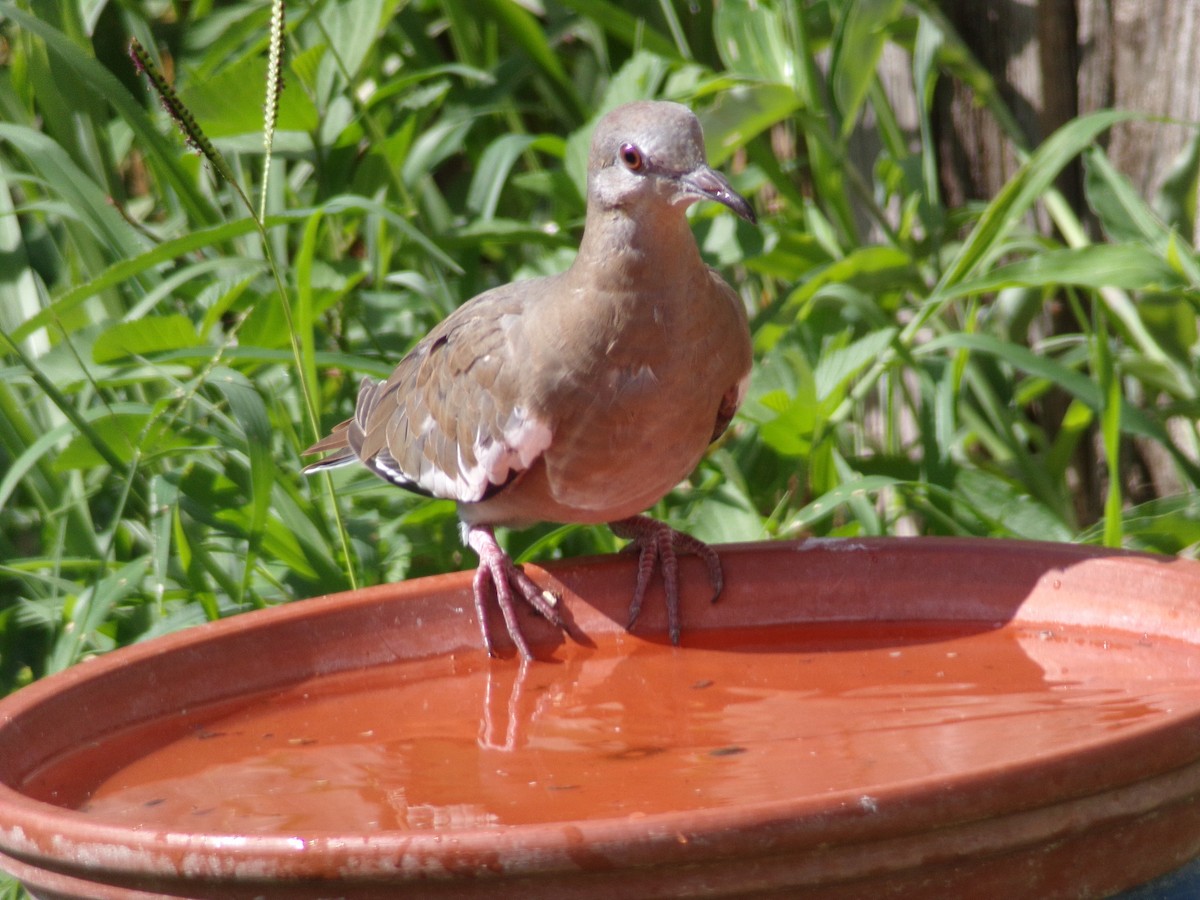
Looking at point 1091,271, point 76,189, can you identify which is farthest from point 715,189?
point 76,189

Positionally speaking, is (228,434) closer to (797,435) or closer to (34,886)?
(797,435)

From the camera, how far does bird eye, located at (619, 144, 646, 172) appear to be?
1898 mm

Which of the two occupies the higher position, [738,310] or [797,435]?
[738,310]

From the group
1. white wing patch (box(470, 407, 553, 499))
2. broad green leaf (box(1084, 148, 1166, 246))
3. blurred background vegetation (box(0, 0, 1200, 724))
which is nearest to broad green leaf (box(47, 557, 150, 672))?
blurred background vegetation (box(0, 0, 1200, 724))

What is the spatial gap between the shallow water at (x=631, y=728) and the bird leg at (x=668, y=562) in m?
0.05

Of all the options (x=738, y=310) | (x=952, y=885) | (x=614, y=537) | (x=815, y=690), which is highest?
(x=738, y=310)

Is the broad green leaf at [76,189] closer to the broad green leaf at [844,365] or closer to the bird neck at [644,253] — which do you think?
the bird neck at [644,253]

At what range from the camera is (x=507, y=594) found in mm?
1980

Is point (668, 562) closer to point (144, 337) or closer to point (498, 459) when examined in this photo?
point (498, 459)

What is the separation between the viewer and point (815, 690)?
Result: 168cm

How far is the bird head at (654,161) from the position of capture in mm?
1853

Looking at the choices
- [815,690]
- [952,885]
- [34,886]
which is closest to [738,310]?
[815,690]

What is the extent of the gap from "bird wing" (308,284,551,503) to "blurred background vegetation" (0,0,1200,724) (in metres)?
0.13

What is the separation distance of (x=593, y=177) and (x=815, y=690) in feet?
2.65
